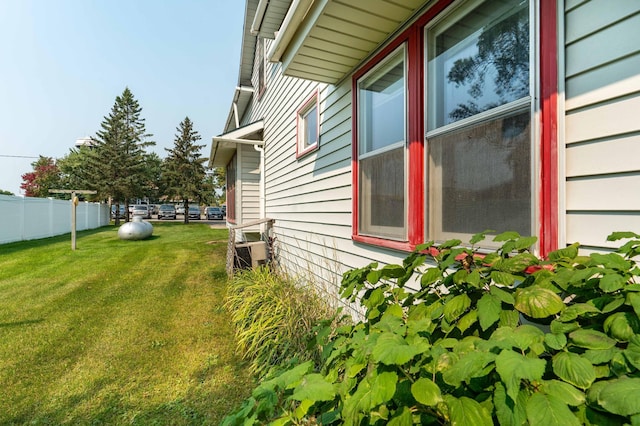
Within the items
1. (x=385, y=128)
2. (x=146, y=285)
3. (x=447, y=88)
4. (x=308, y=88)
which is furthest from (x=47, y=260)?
(x=447, y=88)

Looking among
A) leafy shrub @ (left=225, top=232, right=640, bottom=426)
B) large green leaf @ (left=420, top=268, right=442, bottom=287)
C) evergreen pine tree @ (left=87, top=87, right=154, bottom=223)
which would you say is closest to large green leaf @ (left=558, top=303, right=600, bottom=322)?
leafy shrub @ (left=225, top=232, right=640, bottom=426)

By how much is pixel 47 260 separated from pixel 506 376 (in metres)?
10.7

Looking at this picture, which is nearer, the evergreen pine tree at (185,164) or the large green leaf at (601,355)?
the large green leaf at (601,355)

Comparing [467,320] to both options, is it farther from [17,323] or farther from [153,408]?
[17,323]

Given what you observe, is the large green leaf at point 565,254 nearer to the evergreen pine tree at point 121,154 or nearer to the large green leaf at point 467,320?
the large green leaf at point 467,320

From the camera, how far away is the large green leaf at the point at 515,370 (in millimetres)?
757

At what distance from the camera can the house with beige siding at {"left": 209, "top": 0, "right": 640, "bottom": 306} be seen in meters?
1.42

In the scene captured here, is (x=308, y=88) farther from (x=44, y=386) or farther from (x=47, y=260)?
(x=47, y=260)

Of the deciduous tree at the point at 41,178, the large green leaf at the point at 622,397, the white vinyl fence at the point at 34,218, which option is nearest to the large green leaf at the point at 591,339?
the large green leaf at the point at 622,397

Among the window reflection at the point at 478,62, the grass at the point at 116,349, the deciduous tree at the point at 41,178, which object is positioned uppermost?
the deciduous tree at the point at 41,178

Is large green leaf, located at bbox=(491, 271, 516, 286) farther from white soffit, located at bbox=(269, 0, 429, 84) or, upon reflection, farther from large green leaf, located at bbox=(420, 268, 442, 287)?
white soffit, located at bbox=(269, 0, 429, 84)

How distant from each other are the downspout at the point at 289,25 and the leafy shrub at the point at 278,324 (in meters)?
2.57

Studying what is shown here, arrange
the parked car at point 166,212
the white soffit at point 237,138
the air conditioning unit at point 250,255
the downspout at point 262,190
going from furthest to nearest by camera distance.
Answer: the parked car at point 166,212 < the downspout at point 262,190 < the white soffit at point 237,138 < the air conditioning unit at point 250,255

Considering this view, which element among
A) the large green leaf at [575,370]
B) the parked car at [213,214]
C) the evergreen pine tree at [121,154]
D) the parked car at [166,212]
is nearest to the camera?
the large green leaf at [575,370]
